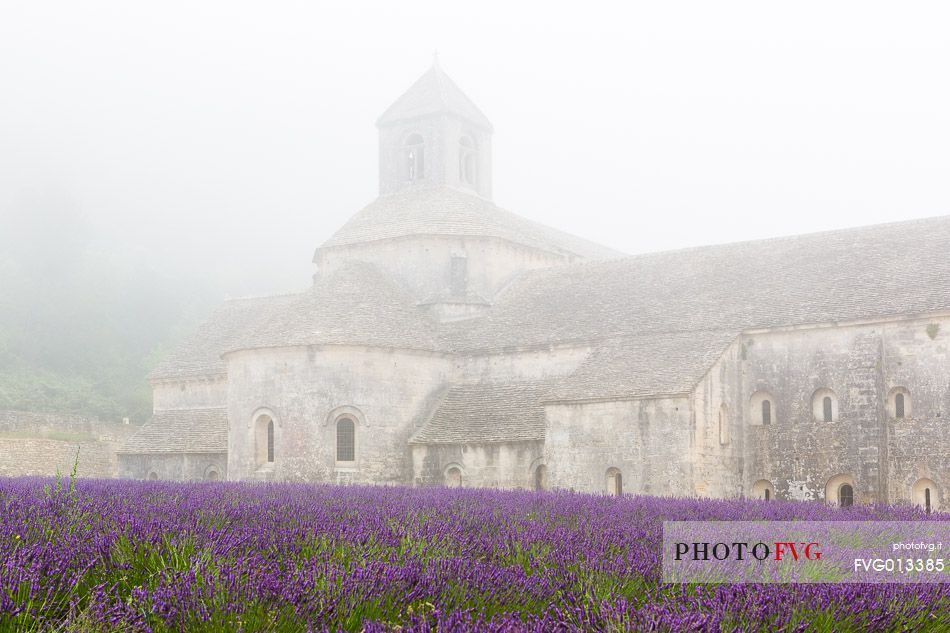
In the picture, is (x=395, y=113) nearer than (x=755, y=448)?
No

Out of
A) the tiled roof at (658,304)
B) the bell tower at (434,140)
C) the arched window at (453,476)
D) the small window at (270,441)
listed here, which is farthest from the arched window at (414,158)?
the arched window at (453,476)

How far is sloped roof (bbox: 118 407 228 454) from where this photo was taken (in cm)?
3447

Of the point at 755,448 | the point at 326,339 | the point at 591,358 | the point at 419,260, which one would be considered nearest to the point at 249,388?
the point at 326,339

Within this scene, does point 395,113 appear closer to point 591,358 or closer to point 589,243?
point 589,243

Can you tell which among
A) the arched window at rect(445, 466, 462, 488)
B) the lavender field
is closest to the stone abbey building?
the arched window at rect(445, 466, 462, 488)

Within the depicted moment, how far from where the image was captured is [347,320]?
1212 inches

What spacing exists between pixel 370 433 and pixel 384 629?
84.0 feet

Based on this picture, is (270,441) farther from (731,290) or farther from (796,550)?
(796,550)

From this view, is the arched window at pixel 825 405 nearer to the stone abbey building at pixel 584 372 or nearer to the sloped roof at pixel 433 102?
the stone abbey building at pixel 584 372

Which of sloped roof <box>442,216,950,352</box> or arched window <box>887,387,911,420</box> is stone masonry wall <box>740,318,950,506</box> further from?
sloped roof <box>442,216,950,352</box>

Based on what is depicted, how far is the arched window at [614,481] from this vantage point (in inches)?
1039

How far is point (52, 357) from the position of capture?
220 ft

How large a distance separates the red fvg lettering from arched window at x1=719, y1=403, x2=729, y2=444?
18.4 m

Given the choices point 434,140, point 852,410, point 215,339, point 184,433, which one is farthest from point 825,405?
point 215,339
